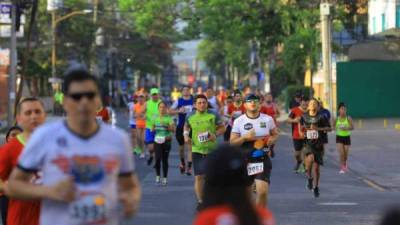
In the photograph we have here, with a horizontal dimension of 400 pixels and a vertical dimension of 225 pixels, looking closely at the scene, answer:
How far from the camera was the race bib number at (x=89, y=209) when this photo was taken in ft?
14.7

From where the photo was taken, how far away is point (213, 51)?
116 m

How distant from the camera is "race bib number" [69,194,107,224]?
14.7 ft

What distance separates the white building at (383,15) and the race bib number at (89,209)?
33.7 metres

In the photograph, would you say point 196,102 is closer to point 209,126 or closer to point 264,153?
point 209,126

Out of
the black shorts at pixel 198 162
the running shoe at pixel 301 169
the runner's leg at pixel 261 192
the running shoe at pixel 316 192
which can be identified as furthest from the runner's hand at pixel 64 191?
the running shoe at pixel 301 169

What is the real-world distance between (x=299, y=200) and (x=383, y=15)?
27.1 metres

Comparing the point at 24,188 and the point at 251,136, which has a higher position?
the point at 24,188

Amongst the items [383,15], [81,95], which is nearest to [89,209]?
[81,95]

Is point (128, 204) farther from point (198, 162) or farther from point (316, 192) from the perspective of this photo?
point (316, 192)

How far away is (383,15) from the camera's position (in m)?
39.9

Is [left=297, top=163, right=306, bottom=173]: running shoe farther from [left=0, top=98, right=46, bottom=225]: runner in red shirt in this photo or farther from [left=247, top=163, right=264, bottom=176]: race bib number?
[left=0, top=98, right=46, bottom=225]: runner in red shirt

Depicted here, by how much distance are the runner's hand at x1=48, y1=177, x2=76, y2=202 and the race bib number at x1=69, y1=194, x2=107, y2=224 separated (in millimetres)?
63

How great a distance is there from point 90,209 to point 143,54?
250 ft

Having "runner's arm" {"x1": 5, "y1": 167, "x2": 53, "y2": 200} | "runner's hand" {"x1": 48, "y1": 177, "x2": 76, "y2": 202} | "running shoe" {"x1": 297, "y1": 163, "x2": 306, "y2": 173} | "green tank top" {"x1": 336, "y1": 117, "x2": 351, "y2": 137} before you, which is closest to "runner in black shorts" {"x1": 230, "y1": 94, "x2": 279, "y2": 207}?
"runner's arm" {"x1": 5, "y1": 167, "x2": 53, "y2": 200}
